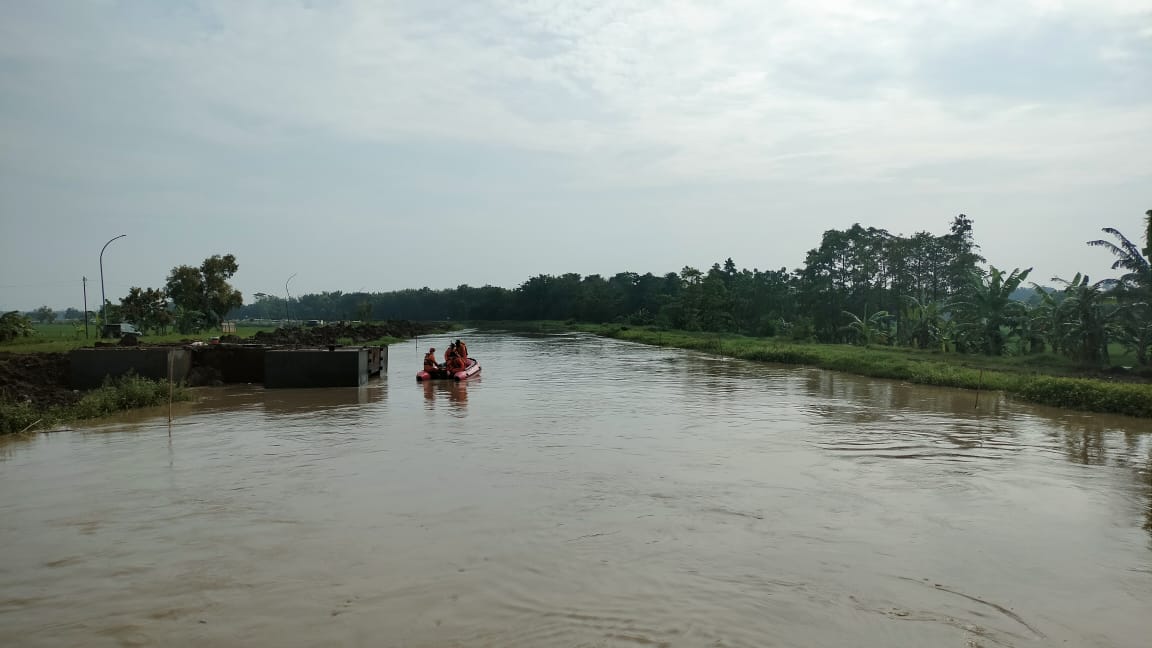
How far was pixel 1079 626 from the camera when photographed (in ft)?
18.3

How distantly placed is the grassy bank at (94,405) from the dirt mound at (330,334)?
623cm

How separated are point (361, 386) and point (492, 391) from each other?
3.93m

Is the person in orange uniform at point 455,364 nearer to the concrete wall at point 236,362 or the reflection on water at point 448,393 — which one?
the reflection on water at point 448,393

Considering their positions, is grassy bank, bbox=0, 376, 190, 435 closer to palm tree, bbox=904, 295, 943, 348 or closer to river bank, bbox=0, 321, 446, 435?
river bank, bbox=0, 321, 446, 435

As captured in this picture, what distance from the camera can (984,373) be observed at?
74.0ft

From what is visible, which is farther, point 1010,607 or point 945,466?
point 945,466

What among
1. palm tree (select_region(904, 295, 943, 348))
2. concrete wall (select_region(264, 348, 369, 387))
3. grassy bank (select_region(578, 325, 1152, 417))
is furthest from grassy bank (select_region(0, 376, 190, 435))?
palm tree (select_region(904, 295, 943, 348))

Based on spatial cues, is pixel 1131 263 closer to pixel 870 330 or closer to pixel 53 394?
pixel 870 330

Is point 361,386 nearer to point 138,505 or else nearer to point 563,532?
point 138,505

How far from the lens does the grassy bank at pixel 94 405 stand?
13.1 meters

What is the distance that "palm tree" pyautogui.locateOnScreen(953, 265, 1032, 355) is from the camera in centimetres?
2914

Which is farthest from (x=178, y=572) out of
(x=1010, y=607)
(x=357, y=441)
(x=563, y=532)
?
(x=1010, y=607)

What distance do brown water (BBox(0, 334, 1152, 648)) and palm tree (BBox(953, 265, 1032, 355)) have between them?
15.3 metres

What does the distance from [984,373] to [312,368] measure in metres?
20.9
